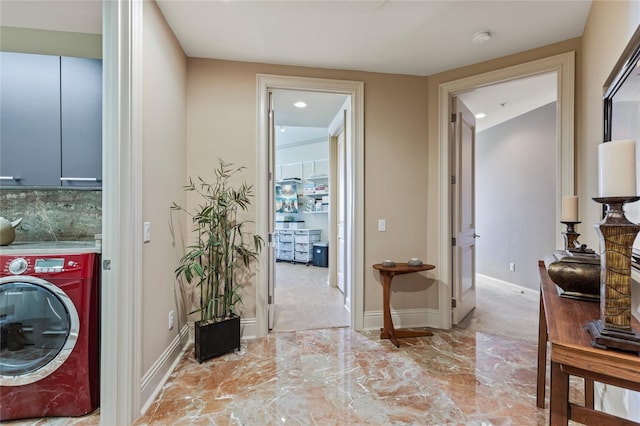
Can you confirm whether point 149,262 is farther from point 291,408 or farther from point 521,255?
point 521,255

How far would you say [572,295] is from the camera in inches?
49.5

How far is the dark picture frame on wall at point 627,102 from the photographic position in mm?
1303

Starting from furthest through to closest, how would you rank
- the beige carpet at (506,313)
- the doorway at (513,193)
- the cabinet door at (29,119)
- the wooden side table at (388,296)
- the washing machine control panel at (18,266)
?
the doorway at (513,193) < the beige carpet at (506,313) < the wooden side table at (388,296) < the cabinet door at (29,119) < the washing machine control panel at (18,266)

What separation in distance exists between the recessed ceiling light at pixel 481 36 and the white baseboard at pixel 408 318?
2.44 metres

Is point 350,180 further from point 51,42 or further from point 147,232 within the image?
point 51,42

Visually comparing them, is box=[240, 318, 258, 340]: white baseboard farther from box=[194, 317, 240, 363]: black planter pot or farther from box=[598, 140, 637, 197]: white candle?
box=[598, 140, 637, 197]: white candle

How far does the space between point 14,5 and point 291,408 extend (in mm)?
3119

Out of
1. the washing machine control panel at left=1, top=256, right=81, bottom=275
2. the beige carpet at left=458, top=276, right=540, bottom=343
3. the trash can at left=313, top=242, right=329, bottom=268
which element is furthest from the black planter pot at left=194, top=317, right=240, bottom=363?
the trash can at left=313, top=242, right=329, bottom=268

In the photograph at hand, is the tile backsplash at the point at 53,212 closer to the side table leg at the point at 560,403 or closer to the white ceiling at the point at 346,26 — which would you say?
the white ceiling at the point at 346,26

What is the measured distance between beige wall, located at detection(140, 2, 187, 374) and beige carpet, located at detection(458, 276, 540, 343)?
109 inches

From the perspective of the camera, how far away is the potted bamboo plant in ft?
8.03

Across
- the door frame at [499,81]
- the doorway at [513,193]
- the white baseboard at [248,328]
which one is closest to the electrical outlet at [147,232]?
the white baseboard at [248,328]

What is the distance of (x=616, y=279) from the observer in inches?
33.3

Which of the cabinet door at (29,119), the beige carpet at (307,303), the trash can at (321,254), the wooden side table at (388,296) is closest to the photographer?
the cabinet door at (29,119)
